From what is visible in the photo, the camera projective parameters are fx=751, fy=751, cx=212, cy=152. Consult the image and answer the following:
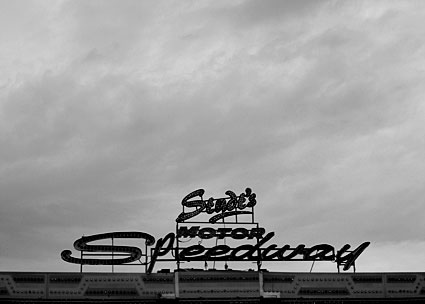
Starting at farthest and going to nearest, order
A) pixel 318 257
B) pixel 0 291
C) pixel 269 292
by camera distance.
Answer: pixel 318 257 → pixel 269 292 → pixel 0 291

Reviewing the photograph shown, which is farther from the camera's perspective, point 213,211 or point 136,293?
point 213,211

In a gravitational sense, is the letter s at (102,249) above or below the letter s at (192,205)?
below

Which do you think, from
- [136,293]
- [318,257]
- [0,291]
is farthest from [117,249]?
[318,257]

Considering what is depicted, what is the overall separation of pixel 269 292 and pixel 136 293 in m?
8.78

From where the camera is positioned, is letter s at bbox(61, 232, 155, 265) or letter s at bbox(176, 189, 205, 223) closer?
letter s at bbox(61, 232, 155, 265)

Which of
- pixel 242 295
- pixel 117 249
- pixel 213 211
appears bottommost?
pixel 242 295

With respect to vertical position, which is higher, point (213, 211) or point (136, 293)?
point (213, 211)

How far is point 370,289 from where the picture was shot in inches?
2030

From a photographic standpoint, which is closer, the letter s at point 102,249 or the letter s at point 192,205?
the letter s at point 102,249

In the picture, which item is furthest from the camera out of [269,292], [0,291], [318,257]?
[318,257]

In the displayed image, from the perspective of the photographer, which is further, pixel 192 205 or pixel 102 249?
pixel 192 205

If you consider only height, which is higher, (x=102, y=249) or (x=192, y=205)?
(x=192, y=205)

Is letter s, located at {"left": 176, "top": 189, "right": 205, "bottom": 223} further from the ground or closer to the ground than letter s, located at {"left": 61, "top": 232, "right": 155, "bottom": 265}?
further from the ground

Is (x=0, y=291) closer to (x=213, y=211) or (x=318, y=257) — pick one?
(x=213, y=211)
